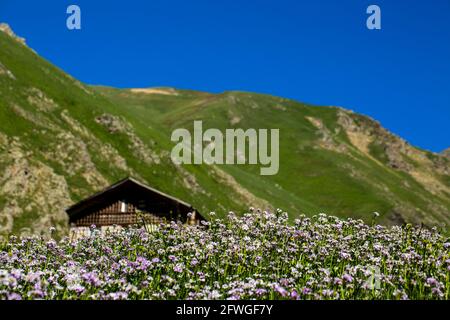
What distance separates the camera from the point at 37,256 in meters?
11.7

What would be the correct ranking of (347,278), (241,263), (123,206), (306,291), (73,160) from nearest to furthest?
(306,291)
(347,278)
(241,263)
(123,206)
(73,160)

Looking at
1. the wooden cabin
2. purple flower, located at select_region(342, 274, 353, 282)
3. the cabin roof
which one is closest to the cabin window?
the wooden cabin

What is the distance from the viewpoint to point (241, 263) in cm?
1090

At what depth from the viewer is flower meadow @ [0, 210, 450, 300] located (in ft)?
28.5

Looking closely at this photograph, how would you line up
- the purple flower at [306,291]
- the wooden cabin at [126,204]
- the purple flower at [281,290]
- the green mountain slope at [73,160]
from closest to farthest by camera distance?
the purple flower at [281,290] → the purple flower at [306,291] → the wooden cabin at [126,204] → the green mountain slope at [73,160]

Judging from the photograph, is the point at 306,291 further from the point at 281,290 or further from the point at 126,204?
the point at 126,204

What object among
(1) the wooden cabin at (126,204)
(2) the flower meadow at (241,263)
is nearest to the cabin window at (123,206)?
(1) the wooden cabin at (126,204)

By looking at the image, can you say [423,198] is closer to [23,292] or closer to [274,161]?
[274,161]

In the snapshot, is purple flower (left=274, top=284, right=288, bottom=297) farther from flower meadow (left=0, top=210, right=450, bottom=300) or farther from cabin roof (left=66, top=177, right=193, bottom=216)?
cabin roof (left=66, top=177, right=193, bottom=216)

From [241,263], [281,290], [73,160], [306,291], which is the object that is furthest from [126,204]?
[281,290]

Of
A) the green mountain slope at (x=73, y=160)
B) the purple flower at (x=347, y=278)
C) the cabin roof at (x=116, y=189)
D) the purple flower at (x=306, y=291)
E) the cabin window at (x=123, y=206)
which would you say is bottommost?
the purple flower at (x=306, y=291)

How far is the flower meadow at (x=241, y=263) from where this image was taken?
8.70 metres

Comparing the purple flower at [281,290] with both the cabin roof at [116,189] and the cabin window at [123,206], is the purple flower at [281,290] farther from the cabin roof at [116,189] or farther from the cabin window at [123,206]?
the cabin window at [123,206]
